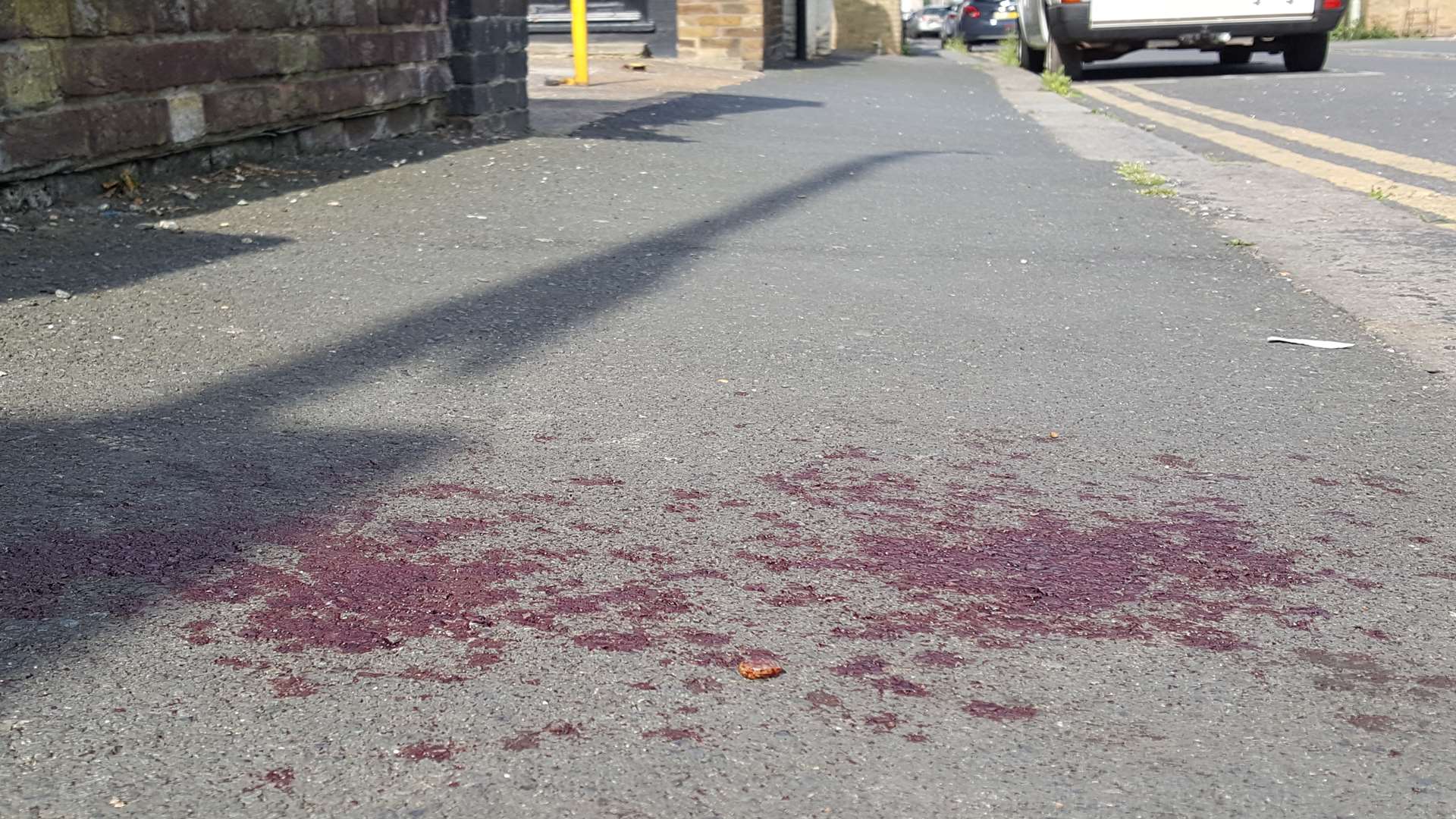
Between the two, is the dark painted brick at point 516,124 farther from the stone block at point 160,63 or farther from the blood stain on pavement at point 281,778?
the blood stain on pavement at point 281,778

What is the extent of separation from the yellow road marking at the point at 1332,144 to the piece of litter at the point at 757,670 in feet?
22.2

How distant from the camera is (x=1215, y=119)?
1144cm

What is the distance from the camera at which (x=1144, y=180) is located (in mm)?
7496

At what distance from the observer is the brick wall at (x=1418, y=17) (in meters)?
32.2

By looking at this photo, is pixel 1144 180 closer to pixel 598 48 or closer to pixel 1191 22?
A: pixel 1191 22

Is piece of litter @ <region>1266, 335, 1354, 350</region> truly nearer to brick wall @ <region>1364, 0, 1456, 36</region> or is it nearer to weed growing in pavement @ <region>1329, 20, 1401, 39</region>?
weed growing in pavement @ <region>1329, 20, 1401, 39</region>

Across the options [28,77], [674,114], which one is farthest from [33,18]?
[674,114]

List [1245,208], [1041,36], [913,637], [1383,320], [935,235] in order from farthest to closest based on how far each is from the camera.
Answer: [1041,36]
[1245,208]
[935,235]
[1383,320]
[913,637]

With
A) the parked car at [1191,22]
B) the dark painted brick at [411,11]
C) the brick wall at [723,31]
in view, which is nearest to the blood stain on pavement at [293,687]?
the dark painted brick at [411,11]

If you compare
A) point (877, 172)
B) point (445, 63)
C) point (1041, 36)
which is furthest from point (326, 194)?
point (1041, 36)

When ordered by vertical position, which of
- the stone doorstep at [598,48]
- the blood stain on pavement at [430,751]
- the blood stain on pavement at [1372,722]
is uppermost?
the stone doorstep at [598,48]

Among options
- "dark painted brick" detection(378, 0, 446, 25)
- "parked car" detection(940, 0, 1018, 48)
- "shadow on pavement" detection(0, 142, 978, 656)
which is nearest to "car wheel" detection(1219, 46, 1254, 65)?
"dark painted brick" detection(378, 0, 446, 25)

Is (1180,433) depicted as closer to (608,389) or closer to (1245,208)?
(608,389)

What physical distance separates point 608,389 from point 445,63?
5175 millimetres
